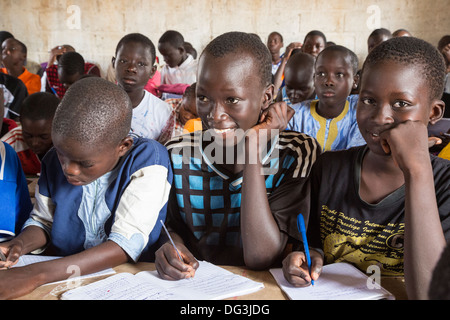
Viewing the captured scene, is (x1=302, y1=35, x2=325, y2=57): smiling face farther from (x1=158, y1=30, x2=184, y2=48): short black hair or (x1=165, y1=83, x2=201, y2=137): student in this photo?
(x1=165, y1=83, x2=201, y2=137): student

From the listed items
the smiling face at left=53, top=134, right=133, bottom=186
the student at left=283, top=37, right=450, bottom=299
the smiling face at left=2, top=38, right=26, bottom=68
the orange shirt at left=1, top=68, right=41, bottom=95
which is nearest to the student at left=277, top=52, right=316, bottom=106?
the student at left=283, top=37, right=450, bottom=299

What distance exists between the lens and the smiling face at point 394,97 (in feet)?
3.44

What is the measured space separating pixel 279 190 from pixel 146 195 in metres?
0.41

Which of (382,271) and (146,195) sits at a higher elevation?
(146,195)

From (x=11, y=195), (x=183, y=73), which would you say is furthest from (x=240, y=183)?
(x=183, y=73)

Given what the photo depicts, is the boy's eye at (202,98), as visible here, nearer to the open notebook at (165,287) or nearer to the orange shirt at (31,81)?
the open notebook at (165,287)

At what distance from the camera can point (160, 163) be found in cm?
128

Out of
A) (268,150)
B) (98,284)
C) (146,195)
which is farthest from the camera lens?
(268,150)

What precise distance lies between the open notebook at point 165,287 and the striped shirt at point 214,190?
0.30 metres

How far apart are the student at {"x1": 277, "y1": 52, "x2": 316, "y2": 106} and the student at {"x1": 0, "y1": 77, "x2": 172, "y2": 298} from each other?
2.21 m

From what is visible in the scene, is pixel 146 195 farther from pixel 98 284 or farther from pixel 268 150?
pixel 268 150

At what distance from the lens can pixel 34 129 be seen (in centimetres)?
223

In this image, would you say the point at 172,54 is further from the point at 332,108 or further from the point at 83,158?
the point at 83,158
